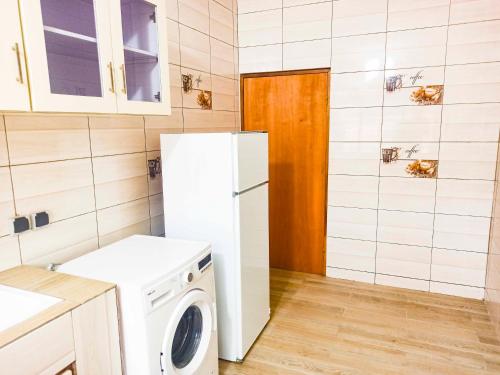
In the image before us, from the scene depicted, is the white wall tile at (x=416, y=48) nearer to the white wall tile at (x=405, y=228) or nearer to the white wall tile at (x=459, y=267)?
the white wall tile at (x=405, y=228)

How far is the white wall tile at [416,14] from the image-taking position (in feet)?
8.95

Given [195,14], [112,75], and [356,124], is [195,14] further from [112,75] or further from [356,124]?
[356,124]

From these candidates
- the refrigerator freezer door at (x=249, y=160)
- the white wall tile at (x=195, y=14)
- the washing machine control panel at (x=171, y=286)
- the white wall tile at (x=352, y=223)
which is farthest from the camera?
the white wall tile at (x=352, y=223)

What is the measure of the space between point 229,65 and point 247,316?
2179 millimetres

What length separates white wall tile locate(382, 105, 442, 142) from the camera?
2855 millimetres

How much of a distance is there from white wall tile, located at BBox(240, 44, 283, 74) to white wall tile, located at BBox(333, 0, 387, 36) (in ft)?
1.75

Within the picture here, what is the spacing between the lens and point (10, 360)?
102cm

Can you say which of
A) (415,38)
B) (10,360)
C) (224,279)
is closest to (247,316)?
(224,279)

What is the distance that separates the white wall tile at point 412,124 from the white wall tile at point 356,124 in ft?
0.23

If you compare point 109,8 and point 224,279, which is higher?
point 109,8

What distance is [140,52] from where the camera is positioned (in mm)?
1729

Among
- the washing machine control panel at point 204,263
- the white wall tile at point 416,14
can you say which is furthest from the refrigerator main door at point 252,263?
the white wall tile at point 416,14

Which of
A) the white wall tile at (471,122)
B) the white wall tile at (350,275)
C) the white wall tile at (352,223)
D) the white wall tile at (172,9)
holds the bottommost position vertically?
Result: the white wall tile at (350,275)

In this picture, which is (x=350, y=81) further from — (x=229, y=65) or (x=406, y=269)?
(x=406, y=269)
